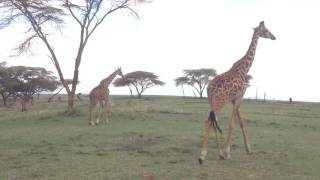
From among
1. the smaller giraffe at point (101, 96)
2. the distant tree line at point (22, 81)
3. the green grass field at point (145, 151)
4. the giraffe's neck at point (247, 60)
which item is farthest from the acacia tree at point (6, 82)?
the giraffe's neck at point (247, 60)

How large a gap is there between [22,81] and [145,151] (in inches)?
1318

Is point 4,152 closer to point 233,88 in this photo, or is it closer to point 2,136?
point 2,136

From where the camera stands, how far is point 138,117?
2459cm

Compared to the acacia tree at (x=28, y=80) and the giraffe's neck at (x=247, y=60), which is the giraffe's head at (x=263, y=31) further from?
the acacia tree at (x=28, y=80)

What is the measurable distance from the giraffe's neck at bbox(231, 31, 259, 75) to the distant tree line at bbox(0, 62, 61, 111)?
3246 centimetres

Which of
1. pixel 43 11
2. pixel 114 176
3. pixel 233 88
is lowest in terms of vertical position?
pixel 114 176

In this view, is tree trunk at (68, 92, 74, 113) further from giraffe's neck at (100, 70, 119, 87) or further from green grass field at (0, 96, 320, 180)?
giraffe's neck at (100, 70, 119, 87)

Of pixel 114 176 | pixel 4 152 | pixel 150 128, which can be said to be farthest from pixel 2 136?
pixel 114 176

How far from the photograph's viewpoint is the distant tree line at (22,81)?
4479 cm

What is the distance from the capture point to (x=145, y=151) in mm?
14602

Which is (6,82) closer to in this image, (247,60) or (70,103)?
(70,103)

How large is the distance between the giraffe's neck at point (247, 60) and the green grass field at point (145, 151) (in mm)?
2281

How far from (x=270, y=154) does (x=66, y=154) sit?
558 cm

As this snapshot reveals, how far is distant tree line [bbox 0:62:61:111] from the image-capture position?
4479cm
